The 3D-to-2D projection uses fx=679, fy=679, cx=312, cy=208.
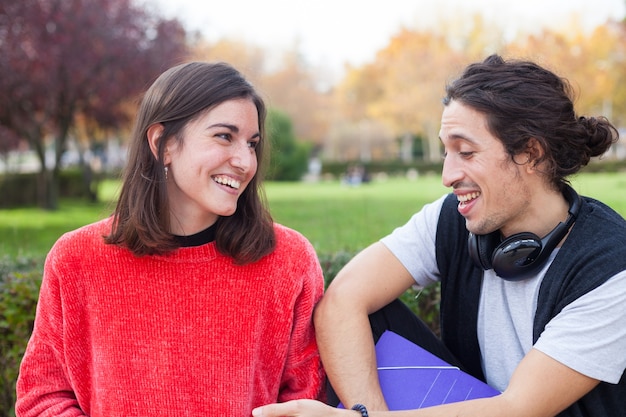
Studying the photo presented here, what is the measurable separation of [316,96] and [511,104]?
63.1 m

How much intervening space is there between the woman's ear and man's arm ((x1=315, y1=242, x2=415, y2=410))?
834 millimetres

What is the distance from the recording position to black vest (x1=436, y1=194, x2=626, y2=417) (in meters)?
2.20

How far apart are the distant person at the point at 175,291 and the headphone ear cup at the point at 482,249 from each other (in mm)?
616

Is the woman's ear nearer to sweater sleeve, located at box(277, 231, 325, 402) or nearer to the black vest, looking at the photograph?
sweater sleeve, located at box(277, 231, 325, 402)

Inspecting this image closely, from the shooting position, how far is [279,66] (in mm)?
65625

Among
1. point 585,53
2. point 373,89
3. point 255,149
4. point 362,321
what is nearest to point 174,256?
point 255,149

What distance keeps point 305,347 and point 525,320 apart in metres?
0.81

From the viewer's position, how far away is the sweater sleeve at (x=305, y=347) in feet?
8.31

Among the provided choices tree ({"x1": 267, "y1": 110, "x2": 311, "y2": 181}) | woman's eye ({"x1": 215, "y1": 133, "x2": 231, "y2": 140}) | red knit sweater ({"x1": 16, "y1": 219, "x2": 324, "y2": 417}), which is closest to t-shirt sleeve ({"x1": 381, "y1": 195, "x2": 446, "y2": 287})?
red knit sweater ({"x1": 16, "y1": 219, "x2": 324, "y2": 417})

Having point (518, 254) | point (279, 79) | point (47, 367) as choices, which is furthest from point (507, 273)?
point (279, 79)

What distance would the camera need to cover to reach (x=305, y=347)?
8.45 feet

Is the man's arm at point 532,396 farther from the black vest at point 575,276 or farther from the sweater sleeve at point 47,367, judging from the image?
the sweater sleeve at point 47,367

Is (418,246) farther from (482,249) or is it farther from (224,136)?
(224,136)

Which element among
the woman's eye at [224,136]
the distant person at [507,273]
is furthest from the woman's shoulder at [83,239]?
the distant person at [507,273]
